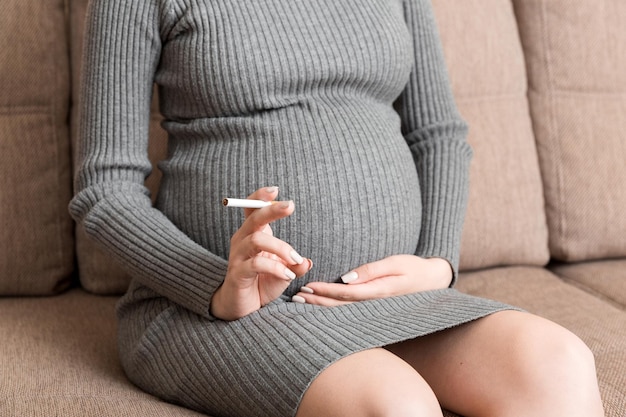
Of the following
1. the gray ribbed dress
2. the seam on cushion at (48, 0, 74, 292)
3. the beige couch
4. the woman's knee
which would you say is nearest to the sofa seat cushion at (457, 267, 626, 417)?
the beige couch

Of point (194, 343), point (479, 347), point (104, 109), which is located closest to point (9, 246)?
point (104, 109)

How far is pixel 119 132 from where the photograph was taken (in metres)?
1.11

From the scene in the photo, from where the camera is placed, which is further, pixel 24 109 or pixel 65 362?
pixel 24 109

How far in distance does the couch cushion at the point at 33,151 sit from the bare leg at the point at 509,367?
0.75 metres

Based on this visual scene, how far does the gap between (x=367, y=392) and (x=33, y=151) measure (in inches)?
35.3

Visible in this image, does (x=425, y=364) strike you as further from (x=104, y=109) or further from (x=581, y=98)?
(x=581, y=98)

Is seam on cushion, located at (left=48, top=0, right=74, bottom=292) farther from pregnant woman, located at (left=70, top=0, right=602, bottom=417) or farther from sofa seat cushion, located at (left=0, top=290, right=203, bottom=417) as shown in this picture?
pregnant woman, located at (left=70, top=0, right=602, bottom=417)

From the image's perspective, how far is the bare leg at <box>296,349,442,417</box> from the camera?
79 centimetres

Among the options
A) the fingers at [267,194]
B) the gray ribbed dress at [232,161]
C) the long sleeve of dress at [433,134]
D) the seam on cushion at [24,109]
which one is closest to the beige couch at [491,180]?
the seam on cushion at [24,109]

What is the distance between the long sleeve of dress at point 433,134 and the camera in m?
1.24

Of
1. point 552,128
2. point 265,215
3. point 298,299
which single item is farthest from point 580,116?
point 265,215

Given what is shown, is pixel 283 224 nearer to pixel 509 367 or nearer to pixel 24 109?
pixel 509 367

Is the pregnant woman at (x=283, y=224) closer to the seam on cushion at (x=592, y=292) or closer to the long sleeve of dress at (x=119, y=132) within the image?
the long sleeve of dress at (x=119, y=132)

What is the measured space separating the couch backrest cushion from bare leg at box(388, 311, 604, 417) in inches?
23.8
